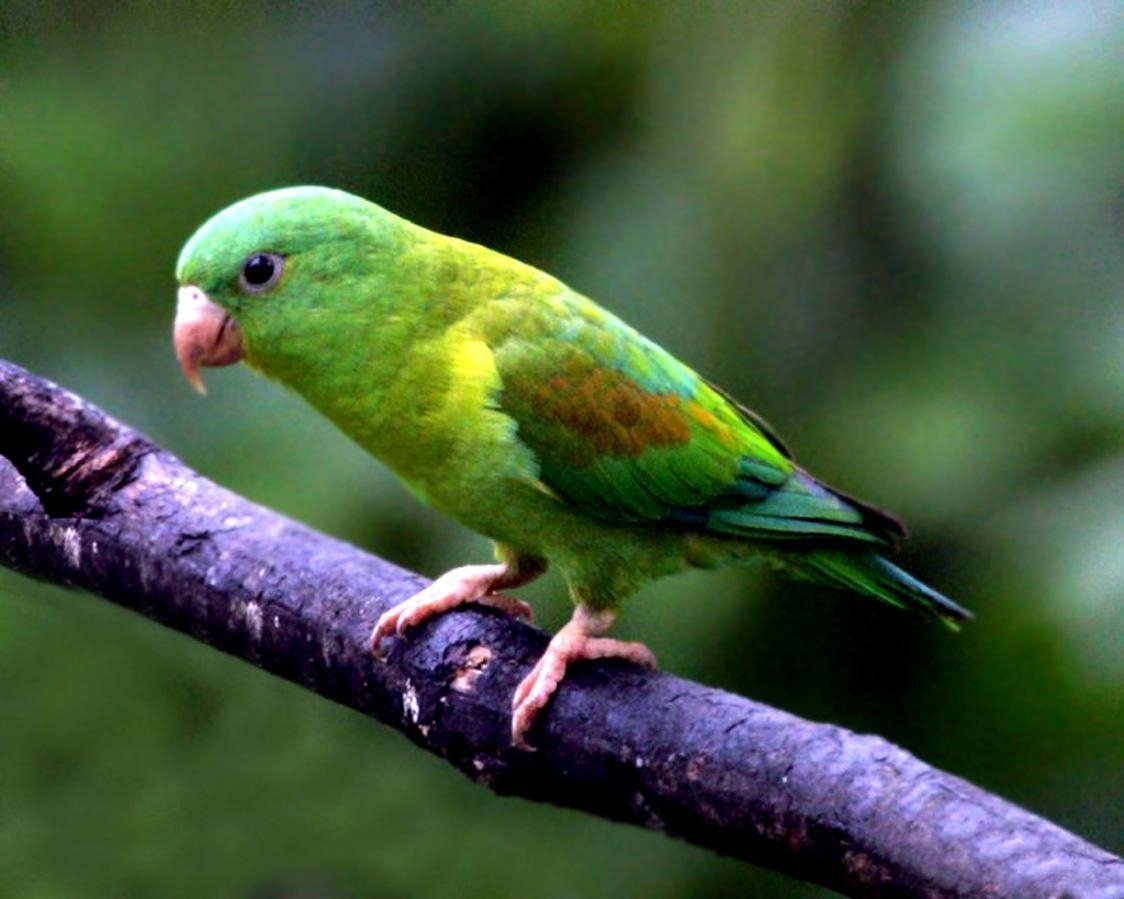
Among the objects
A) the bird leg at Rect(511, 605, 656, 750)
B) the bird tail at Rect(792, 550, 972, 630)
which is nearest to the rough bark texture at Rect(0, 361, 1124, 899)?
the bird leg at Rect(511, 605, 656, 750)

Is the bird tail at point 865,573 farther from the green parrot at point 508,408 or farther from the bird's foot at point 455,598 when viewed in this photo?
the bird's foot at point 455,598

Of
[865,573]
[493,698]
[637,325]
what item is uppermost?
[637,325]

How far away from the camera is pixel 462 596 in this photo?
319cm

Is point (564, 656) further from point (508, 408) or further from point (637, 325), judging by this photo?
point (637, 325)

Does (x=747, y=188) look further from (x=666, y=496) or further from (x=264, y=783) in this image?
(x=264, y=783)

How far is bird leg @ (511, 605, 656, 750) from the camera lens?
2.84 metres

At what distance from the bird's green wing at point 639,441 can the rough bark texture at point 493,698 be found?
0.34m

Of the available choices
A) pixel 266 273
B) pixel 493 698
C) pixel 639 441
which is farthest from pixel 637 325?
pixel 493 698

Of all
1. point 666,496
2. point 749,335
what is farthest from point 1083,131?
point 666,496

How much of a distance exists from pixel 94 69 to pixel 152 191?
434 mm

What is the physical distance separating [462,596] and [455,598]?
3 centimetres

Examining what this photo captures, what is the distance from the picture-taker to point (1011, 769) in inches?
148

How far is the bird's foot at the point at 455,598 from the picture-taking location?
3.01 meters

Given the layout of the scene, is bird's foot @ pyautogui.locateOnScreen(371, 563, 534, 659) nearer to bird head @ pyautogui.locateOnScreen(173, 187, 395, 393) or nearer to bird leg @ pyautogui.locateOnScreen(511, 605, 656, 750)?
bird leg @ pyautogui.locateOnScreen(511, 605, 656, 750)
